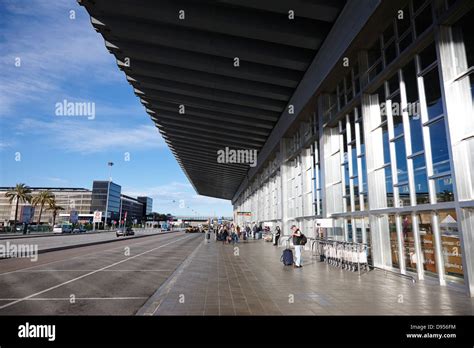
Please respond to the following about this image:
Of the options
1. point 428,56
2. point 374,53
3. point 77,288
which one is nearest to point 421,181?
point 428,56

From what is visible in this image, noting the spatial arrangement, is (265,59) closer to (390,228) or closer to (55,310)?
(390,228)

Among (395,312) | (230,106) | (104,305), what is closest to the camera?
(395,312)

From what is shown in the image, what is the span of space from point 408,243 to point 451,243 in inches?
73.5

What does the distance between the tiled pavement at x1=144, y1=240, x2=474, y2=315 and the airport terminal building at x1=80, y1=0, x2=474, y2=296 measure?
111 cm

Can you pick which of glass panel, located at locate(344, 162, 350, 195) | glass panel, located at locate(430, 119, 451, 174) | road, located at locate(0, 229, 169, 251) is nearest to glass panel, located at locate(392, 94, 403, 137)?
glass panel, located at locate(430, 119, 451, 174)

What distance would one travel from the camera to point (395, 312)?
556cm

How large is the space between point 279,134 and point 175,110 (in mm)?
8479

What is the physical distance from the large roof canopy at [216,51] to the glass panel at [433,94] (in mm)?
4838

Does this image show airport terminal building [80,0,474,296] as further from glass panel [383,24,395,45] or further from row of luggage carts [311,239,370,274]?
row of luggage carts [311,239,370,274]

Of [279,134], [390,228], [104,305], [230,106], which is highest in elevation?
[230,106]

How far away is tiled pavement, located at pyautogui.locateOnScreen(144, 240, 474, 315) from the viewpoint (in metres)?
5.71

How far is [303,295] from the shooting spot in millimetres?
6918
